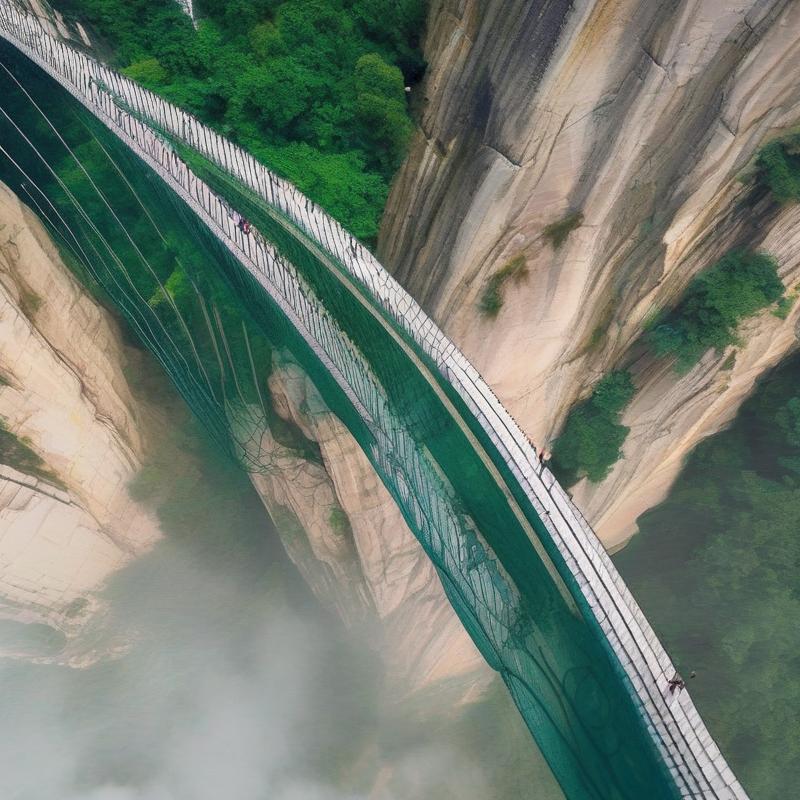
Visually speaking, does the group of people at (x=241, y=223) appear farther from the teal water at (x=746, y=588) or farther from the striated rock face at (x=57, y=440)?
the teal water at (x=746, y=588)

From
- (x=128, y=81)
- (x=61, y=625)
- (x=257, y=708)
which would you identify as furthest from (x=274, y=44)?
(x=257, y=708)

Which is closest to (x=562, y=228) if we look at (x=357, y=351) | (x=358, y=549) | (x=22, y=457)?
(x=357, y=351)

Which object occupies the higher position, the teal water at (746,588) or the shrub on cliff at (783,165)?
the shrub on cliff at (783,165)

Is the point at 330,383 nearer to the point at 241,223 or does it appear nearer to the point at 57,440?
the point at 241,223

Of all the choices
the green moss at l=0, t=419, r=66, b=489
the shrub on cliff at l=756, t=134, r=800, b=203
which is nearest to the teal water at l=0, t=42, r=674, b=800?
the green moss at l=0, t=419, r=66, b=489

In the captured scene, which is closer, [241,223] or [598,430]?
[241,223]

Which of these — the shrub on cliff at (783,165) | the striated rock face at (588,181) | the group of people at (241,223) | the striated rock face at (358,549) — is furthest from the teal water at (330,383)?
the shrub on cliff at (783,165)
